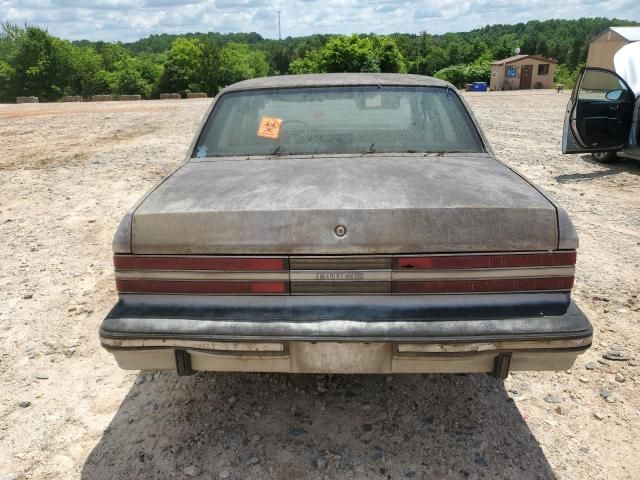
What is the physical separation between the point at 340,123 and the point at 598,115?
20.9ft

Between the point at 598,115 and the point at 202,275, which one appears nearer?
the point at 202,275

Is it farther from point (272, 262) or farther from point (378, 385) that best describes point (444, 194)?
point (378, 385)

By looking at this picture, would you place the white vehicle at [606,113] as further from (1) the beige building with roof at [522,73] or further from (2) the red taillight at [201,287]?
(1) the beige building with roof at [522,73]

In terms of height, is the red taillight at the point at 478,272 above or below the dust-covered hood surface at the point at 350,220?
below

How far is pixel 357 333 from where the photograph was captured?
209 cm

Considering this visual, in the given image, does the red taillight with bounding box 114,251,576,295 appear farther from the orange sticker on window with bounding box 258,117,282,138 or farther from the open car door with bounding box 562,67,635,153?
the open car door with bounding box 562,67,635,153

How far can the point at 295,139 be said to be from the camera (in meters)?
3.26

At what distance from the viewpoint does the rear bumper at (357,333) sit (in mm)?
2100

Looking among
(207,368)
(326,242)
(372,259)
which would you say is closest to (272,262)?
(326,242)

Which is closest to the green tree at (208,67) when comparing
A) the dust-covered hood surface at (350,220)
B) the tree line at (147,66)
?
the tree line at (147,66)

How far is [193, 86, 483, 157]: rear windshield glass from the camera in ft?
10.5

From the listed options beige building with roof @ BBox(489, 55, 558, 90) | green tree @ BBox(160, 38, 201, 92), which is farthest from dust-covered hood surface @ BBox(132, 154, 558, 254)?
beige building with roof @ BBox(489, 55, 558, 90)

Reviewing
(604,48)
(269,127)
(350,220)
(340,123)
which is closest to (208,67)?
(604,48)

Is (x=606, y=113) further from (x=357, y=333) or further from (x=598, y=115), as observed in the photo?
(x=357, y=333)
